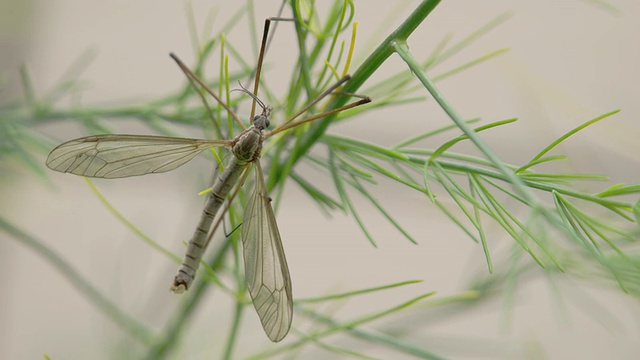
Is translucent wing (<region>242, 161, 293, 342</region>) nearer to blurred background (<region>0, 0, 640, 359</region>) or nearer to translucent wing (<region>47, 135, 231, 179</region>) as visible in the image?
translucent wing (<region>47, 135, 231, 179</region>)

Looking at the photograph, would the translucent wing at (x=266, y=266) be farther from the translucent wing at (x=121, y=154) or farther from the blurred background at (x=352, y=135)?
the blurred background at (x=352, y=135)

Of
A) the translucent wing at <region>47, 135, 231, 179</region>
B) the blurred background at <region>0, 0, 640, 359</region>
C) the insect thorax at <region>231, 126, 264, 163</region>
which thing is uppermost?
the blurred background at <region>0, 0, 640, 359</region>

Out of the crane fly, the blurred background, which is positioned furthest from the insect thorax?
the blurred background

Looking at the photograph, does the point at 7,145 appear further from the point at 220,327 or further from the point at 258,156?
the point at 220,327

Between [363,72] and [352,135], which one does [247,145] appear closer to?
[363,72]

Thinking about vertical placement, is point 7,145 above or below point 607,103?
below

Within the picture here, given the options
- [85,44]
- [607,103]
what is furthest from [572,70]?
[85,44]

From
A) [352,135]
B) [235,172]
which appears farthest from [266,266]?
[352,135]

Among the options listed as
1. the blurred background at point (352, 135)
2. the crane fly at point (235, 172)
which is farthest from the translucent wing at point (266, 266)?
the blurred background at point (352, 135)
